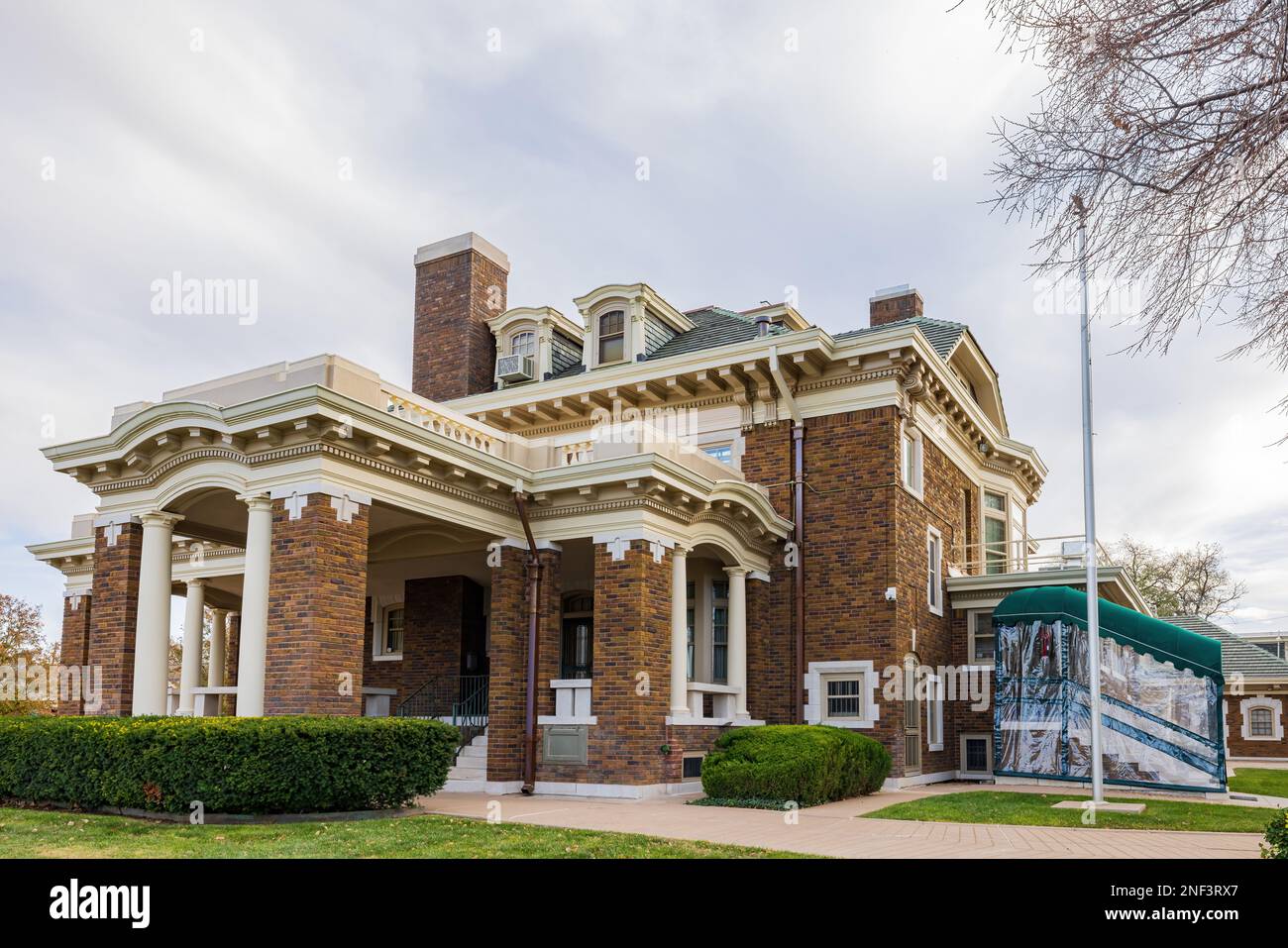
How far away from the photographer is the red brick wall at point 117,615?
15.1 metres

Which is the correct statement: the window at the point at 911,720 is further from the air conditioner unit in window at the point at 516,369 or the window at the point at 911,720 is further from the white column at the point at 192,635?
the white column at the point at 192,635

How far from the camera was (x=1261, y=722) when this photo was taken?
125 feet

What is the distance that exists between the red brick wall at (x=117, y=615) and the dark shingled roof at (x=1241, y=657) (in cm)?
3355

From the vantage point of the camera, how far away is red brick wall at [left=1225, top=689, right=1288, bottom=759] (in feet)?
123

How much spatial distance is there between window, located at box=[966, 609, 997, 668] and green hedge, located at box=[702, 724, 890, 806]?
23.9 ft

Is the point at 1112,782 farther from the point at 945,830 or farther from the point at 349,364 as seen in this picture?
the point at 349,364

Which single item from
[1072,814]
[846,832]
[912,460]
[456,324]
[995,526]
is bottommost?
[1072,814]

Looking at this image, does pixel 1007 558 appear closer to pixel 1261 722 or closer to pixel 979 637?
pixel 979 637

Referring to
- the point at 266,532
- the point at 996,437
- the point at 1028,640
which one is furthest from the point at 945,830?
the point at 996,437

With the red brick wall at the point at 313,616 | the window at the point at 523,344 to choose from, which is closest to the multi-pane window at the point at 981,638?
the window at the point at 523,344

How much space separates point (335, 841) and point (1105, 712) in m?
13.8

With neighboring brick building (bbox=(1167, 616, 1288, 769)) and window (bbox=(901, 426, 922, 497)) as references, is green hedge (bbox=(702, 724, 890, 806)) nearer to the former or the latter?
window (bbox=(901, 426, 922, 497))

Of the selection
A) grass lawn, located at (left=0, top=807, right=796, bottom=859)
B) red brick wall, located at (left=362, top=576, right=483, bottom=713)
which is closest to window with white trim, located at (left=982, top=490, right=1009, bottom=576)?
red brick wall, located at (left=362, top=576, right=483, bottom=713)

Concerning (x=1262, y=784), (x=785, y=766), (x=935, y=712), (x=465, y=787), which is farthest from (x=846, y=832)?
(x=1262, y=784)
